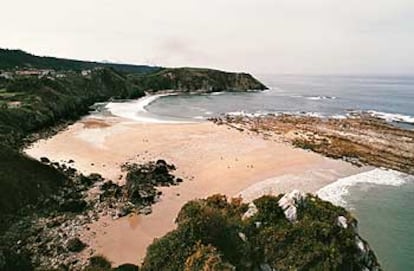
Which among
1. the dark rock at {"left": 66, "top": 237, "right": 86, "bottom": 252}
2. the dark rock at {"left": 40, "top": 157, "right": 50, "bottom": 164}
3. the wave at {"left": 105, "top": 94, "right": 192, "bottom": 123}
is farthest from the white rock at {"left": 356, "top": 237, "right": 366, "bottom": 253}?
the wave at {"left": 105, "top": 94, "right": 192, "bottom": 123}

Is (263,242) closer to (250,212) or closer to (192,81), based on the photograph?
(250,212)

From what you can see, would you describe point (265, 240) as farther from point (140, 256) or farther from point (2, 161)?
point (2, 161)

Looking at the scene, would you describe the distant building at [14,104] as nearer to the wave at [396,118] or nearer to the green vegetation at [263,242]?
the green vegetation at [263,242]

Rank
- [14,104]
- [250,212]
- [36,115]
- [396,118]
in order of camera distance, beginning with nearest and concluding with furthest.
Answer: [250,212], [36,115], [14,104], [396,118]

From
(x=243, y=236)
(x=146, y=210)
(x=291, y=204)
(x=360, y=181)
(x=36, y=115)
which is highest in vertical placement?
(x=291, y=204)

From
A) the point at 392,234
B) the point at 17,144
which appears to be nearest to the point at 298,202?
the point at 392,234

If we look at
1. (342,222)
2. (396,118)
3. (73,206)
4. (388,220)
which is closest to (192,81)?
Answer: (396,118)
